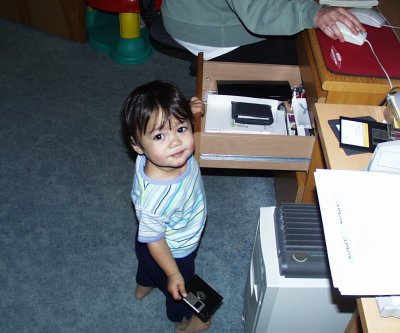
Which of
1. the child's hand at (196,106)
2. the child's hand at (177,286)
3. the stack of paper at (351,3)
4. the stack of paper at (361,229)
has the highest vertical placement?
the stack of paper at (351,3)

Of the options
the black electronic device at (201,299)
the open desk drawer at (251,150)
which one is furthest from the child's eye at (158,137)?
the black electronic device at (201,299)

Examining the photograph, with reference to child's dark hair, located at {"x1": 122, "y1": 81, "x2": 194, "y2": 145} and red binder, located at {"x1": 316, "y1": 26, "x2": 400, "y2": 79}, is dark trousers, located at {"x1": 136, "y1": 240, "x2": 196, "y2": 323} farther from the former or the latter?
red binder, located at {"x1": 316, "y1": 26, "x2": 400, "y2": 79}

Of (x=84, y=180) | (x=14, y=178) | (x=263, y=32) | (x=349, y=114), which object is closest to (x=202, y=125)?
(x=263, y=32)

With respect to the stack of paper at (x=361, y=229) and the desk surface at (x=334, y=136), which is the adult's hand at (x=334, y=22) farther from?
the stack of paper at (x=361, y=229)

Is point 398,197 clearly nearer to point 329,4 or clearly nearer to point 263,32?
point 263,32

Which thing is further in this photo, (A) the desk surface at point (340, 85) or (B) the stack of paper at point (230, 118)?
(B) the stack of paper at point (230, 118)

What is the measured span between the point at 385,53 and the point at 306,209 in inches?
20.6

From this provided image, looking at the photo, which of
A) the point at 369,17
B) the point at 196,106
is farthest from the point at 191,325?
the point at 369,17

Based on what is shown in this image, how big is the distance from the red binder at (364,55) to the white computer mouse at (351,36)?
0.04ft

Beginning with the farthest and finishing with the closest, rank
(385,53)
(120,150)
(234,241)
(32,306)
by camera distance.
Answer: (120,150) → (234,241) → (32,306) → (385,53)

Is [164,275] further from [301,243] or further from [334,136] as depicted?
[334,136]

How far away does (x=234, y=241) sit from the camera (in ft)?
5.81

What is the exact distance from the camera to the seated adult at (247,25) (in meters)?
1.39

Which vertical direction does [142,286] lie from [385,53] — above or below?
below
